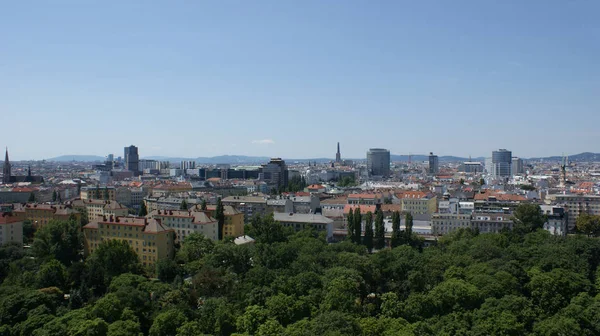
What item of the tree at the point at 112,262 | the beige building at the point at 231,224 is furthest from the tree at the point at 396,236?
the tree at the point at 112,262

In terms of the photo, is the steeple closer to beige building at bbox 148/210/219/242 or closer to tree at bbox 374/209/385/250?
beige building at bbox 148/210/219/242

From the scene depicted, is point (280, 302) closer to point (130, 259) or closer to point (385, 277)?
point (385, 277)

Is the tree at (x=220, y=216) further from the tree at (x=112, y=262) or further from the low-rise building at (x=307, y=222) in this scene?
the tree at (x=112, y=262)

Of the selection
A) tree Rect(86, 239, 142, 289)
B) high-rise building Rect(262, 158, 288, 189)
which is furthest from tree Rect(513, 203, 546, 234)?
high-rise building Rect(262, 158, 288, 189)

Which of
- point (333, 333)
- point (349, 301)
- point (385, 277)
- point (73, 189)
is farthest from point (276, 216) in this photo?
point (73, 189)

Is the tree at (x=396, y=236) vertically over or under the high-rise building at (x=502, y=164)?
under
